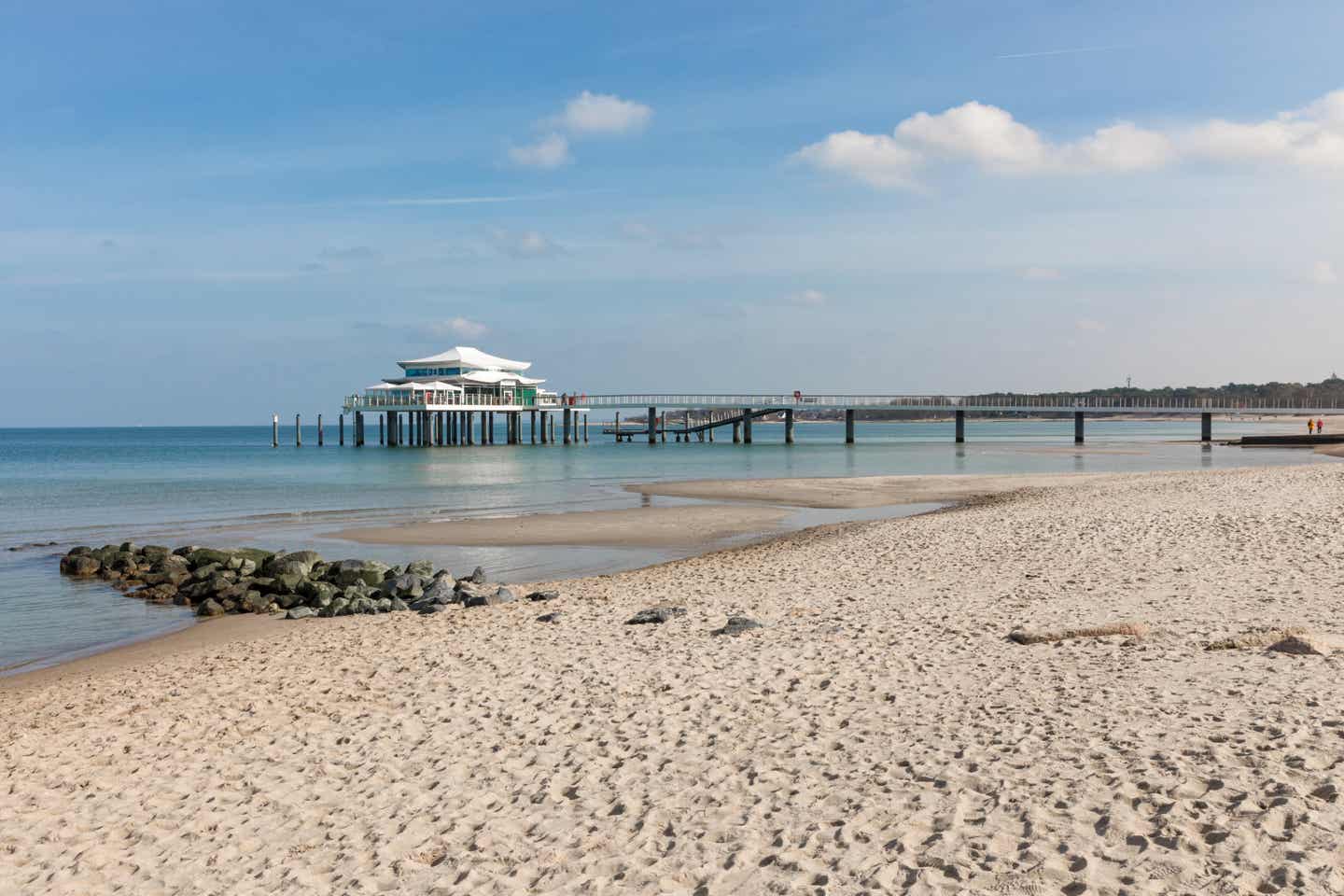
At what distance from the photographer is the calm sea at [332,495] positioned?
14312 mm

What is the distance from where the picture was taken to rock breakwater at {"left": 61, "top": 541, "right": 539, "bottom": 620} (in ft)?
42.3

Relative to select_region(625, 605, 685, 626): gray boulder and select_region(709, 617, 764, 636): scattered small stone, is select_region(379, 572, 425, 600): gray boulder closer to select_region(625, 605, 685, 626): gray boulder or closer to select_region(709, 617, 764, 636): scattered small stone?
select_region(625, 605, 685, 626): gray boulder

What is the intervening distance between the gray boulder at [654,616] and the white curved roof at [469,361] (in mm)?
65582

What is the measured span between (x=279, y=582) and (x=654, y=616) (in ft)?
21.7

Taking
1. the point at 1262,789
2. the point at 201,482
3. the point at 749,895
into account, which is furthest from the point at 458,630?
the point at 201,482

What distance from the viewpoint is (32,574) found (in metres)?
16.9

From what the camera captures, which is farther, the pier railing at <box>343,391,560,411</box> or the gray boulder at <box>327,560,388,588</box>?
the pier railing at <box>343,391,560,411</box>

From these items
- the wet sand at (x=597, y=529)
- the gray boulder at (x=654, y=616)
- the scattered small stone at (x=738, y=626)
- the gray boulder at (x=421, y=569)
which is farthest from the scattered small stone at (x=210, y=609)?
the scattered small stone at (x=738, y=626)

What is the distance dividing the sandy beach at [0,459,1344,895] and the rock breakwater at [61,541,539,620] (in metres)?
1.25

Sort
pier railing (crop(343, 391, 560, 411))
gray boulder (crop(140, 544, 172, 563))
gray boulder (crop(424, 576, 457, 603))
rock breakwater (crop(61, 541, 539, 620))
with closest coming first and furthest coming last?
1. gray boulder (crop(424, 576, 457, 603))
2. rock breakwater (crop(61, 541, 539, 620))
3. gray boulder (crop(140, 544, 172, 563))
4. pier railing (crop(343, 391, 560, 411))

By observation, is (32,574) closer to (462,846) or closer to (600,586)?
(600,586)

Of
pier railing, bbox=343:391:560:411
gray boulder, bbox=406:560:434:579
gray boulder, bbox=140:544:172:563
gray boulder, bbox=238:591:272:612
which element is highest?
pier railing, bbox=343:391:560:411

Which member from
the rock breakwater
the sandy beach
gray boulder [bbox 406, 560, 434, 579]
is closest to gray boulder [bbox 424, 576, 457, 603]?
the rock breakwater

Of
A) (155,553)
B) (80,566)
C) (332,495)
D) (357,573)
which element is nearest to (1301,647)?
(357,573)
